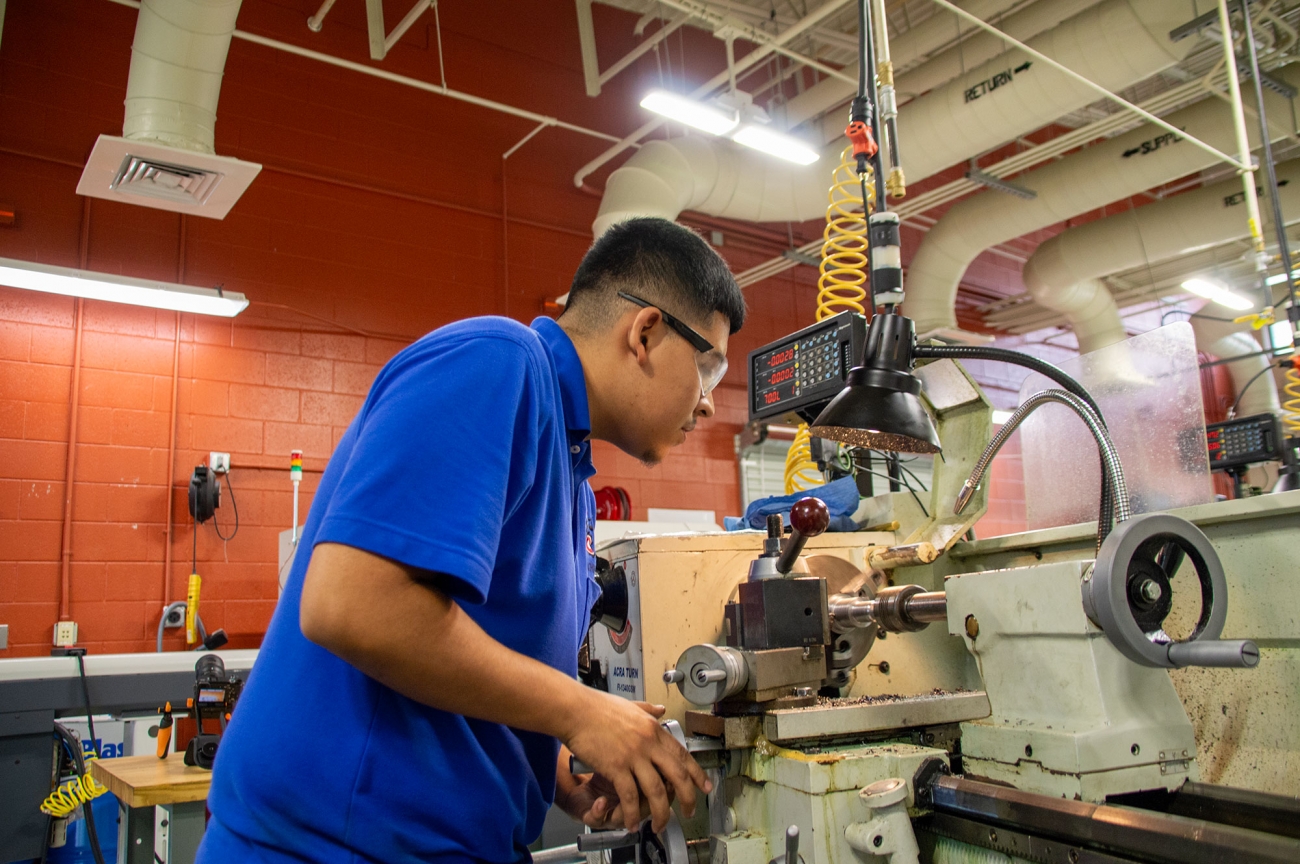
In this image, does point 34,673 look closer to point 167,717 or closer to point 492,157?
point 167,717

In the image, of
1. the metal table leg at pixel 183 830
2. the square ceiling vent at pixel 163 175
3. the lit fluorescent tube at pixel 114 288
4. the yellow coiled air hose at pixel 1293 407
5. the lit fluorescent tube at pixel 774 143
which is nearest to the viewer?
the metal table leg at pixel 183 830

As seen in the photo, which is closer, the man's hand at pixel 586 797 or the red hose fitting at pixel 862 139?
the man's hand at pixel 586 797

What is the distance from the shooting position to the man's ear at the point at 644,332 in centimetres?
94

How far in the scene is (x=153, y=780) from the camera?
6.09 feet

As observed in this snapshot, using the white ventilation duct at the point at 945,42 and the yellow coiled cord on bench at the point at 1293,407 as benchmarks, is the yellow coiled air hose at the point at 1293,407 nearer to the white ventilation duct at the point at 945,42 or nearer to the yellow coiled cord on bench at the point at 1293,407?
the yellow coiled cord on bench at the point at 1293,407

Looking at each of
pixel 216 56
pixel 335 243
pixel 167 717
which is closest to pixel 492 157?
pixel 335 243

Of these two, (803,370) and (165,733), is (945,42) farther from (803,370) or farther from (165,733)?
(165,733)

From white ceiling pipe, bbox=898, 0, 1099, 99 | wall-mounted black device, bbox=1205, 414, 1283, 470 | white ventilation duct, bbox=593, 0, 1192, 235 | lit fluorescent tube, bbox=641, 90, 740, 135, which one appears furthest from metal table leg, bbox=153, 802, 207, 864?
white ceiling pipe, bbox=898, 0, 1099, 99

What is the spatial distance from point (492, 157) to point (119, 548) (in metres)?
2.64

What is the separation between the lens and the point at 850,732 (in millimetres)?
1057

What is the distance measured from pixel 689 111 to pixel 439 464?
9.97 feet

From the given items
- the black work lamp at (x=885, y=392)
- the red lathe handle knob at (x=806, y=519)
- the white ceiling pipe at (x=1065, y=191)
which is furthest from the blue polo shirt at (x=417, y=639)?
the white ceiling pipe at (x=1065, y=191)

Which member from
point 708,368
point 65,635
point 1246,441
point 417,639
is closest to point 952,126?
point 1246,441

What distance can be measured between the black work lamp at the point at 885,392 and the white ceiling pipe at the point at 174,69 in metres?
2.49
